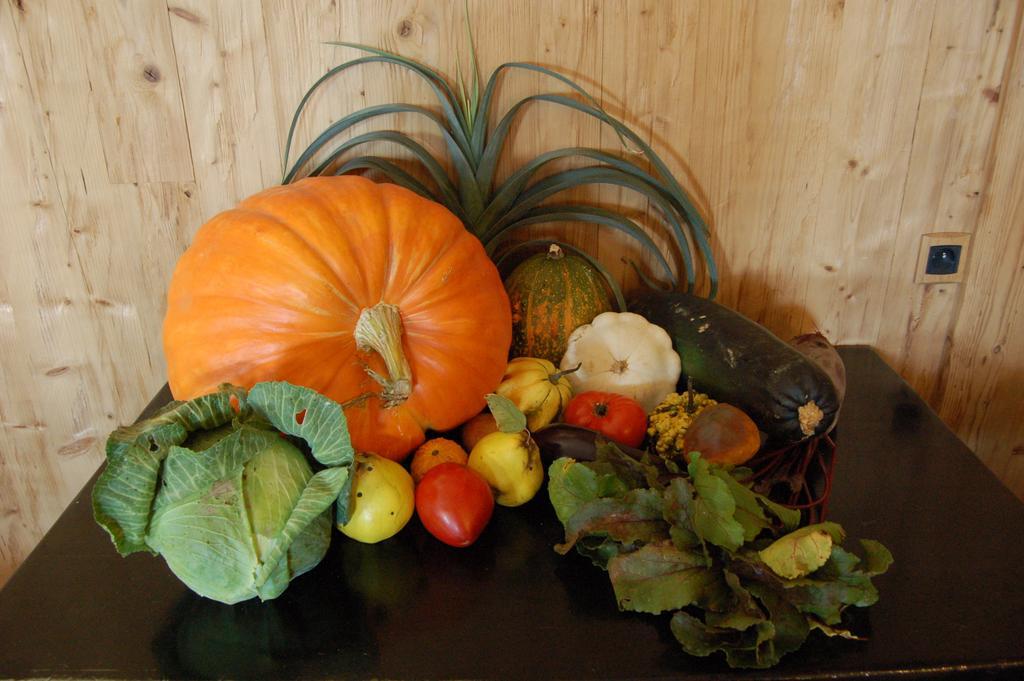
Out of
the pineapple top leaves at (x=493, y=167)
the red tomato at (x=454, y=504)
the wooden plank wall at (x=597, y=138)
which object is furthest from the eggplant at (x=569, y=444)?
the wooden plank wall at (x=597, y=138)

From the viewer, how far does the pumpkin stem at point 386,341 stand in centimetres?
88

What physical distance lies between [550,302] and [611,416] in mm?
251

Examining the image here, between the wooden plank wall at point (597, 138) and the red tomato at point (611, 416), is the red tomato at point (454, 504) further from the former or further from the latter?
the wooden plank wall at point (597, 138)

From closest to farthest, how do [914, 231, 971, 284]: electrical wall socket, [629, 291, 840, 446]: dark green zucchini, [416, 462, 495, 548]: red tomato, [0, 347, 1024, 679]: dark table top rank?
[0, 347, 1024, 679]: dark table top → [416, 462, 495, 548]: red tomato → [629, 291, 840, 446]: dark green zucchini → [914, 231, 971, 284]: electrical wall socket

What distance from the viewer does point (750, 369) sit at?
1.04 meters

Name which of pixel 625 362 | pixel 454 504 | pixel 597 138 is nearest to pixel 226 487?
pixel 454 504

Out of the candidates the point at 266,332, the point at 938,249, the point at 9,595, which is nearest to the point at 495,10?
the point at 266,332

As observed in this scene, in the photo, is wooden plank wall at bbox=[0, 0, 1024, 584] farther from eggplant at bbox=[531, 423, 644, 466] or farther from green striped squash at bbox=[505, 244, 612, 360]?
eggplant at bbox=[531, 423, 644, 466]

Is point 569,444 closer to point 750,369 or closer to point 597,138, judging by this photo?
point 750,369

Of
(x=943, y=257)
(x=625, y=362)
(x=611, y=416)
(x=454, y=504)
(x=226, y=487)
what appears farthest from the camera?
(x=943, y=257)

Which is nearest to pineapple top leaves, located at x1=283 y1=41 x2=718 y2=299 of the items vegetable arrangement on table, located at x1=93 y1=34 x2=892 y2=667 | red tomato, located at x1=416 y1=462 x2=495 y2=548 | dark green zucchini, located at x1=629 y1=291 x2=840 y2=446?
vegetable arrangement on table, located at x1=93 y1=34 x2=892 y2=667

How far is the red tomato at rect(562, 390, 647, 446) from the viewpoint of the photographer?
3.24 ft

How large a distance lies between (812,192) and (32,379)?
1469 mm

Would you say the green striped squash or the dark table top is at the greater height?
the green striped squash
